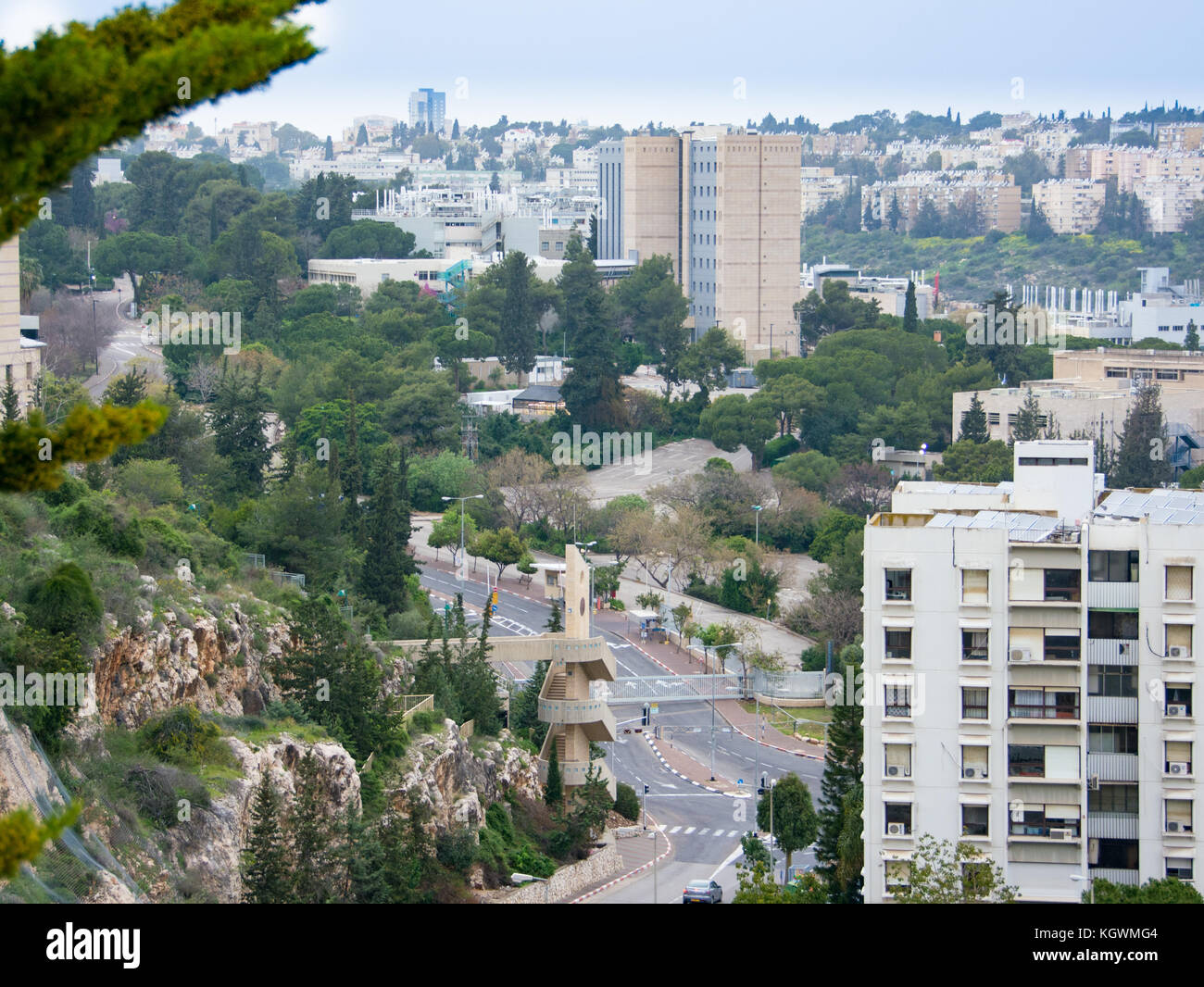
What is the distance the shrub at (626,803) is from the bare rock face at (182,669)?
8.70 meters

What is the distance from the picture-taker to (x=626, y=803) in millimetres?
31094

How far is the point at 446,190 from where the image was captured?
99.4 m

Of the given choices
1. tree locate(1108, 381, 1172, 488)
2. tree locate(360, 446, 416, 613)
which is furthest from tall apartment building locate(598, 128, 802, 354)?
tree locate(360, 446, 416, 613)

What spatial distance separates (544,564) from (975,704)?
92.0 ft

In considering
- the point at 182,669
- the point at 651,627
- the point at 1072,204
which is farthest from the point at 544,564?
the point at 1072,204

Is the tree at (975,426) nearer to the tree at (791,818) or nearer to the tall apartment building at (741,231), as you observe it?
the tall apartment building at (741,231)

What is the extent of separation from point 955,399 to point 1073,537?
40666 millimetres

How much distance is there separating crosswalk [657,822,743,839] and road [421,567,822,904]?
0.02 metres

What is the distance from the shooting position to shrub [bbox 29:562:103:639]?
63.1ft

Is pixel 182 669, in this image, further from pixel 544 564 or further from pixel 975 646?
pixel 544 564

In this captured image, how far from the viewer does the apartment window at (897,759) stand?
19.7m

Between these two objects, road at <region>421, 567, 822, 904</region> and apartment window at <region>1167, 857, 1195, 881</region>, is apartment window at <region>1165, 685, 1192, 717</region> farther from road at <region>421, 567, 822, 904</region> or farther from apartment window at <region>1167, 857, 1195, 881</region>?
road at <region>421, 567, 822, 904</region>

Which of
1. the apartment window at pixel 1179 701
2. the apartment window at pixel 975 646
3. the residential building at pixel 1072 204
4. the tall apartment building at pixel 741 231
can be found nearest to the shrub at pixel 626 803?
the apartment window at pixel 975 646

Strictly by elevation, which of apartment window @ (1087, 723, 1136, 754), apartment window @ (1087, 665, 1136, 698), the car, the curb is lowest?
the curb
